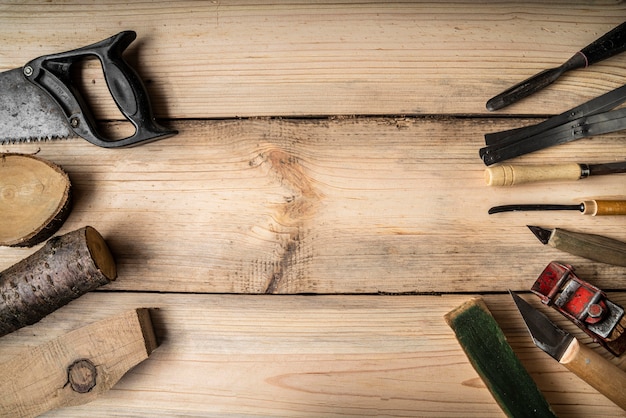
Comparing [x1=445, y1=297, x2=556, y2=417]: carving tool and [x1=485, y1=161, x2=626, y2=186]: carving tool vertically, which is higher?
[x1=485, y1=161, x2=626, y2=186]: carving tool

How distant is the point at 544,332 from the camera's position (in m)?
1.07

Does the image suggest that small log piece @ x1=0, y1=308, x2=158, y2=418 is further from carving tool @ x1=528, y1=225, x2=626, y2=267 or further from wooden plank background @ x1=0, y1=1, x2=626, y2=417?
carving tool @ x1=528, y1=225, x2=626, y2=267

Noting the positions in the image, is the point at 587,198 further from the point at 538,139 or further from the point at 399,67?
the point at 399,67

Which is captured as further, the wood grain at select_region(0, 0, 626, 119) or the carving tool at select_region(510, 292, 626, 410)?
the wood grain at select_region(0, 0, 626, 119)

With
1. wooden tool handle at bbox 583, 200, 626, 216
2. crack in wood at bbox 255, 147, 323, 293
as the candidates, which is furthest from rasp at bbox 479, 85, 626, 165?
crack in wood at bbox 255, 147, 323, 293

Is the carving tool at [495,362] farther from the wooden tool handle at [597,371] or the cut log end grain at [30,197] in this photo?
the cut log end grain at [30,197]

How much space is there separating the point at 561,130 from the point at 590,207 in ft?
0.60

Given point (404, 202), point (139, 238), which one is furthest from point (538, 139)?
point (139, 238)

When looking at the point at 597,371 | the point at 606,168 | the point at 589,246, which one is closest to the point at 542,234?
the point at 589,246

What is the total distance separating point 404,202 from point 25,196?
84 centimetres

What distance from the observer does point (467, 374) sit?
1133mm

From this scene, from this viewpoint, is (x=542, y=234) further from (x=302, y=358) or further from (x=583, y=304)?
(x=302, y=358)

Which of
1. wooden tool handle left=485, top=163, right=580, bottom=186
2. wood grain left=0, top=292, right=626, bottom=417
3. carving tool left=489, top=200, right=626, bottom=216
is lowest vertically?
wood grain left=0, top=292, right=626, bottom=417

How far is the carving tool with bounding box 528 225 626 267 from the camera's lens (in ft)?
3.54
